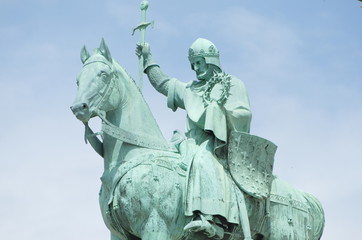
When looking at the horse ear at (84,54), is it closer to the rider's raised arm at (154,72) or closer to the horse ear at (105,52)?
the horse ear at (105,52)

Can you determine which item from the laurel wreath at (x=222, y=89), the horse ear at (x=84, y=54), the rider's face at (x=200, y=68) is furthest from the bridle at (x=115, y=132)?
the rider's face at (x=200, y=68)

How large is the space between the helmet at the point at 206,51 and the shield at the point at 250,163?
120 cm

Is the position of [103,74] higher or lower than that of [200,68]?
lower

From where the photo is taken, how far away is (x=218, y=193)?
40.8 feet

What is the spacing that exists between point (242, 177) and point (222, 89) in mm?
1199

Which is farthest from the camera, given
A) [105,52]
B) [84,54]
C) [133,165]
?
[84,54]

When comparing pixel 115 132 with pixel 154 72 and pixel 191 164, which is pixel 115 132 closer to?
pixel 191 164

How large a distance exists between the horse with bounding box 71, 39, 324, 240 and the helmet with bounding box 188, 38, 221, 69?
1.10 m

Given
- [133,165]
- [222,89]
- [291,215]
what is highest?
[222,89]

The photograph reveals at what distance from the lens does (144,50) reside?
1390cm

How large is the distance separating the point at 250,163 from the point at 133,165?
1674 mm

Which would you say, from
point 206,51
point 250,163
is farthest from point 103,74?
point 250,163

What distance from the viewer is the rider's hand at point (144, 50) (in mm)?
13898

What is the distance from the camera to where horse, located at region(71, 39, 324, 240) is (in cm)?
1219
